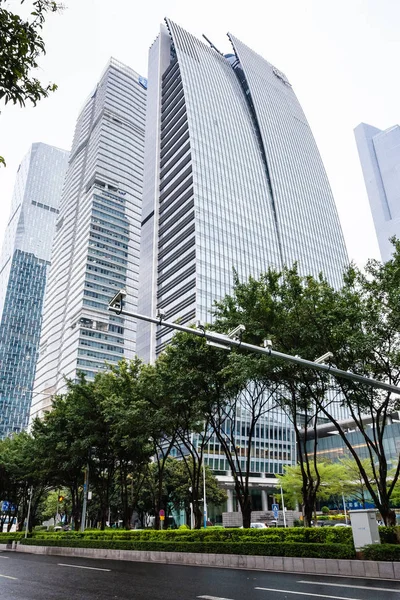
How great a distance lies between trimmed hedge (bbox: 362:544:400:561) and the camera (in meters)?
13.6

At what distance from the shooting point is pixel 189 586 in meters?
11.7

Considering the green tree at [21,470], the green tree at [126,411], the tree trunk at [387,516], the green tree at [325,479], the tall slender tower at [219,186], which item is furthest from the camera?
the tall slender tower at [219,186]

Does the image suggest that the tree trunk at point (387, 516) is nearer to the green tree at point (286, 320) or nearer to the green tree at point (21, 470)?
the green tree at point (286, 320)

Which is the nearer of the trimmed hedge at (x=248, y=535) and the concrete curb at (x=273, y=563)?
the concrete curb at (x=273, y=563)

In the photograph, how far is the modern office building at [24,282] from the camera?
6132 inches

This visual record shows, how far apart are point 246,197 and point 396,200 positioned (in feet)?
372

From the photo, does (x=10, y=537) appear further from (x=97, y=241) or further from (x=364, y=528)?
(x=97, y=241)

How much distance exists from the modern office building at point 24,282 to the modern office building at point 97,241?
29091mm

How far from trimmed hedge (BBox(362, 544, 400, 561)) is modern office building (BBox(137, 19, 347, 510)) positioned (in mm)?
64194

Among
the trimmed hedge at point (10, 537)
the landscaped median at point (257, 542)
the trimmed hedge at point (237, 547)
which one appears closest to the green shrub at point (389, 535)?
the landscaped median at point (257, 542)

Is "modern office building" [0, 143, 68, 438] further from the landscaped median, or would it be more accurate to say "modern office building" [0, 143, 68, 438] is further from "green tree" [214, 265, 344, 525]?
"green tree" [214, 265, 344, 525]

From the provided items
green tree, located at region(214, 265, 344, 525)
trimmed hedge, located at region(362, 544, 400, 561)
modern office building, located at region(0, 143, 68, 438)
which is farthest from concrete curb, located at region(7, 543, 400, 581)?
modern office building, located at region(0, 143, 68, 438)

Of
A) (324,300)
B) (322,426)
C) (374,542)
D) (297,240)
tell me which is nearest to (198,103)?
(297,240)

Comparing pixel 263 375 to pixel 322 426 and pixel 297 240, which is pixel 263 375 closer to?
pixel 322 426
